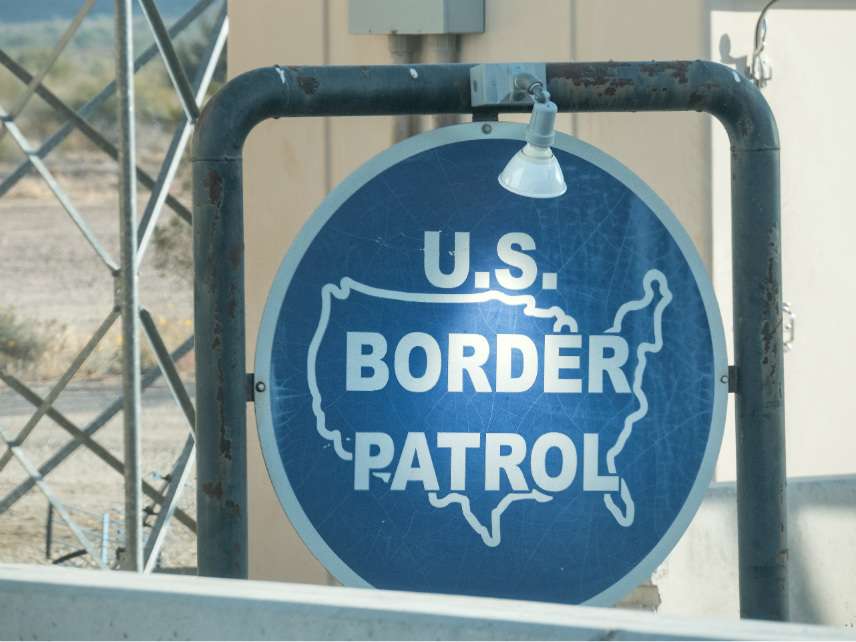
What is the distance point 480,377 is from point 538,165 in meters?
0.29

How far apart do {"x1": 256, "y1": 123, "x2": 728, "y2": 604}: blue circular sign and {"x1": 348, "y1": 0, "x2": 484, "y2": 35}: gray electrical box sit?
165 cm

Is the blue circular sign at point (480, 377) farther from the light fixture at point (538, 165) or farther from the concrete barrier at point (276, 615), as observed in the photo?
the concrete barrier at point (276, 615)

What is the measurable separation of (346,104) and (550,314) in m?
0.38

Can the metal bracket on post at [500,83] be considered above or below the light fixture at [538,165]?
above

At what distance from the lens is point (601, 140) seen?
12.4 ft

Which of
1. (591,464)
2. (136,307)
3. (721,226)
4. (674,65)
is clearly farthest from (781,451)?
(136,307)

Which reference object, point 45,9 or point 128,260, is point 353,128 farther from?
point 45,9

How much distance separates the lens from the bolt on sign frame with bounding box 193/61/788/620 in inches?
83.8

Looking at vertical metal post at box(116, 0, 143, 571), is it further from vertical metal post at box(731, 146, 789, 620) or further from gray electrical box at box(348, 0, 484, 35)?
vertical metal post at box(731, 146, 789, 620)

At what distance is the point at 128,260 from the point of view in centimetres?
520

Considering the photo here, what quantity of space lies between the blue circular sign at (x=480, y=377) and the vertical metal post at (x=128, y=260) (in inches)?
120

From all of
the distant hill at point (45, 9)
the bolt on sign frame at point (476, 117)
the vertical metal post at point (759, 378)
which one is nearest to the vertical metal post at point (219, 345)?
the bolt on sign frame at point (476, 117)

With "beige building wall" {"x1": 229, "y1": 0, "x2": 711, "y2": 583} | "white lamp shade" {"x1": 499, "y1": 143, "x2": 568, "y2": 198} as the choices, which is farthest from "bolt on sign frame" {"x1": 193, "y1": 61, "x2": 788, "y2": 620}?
"beige building wall" {"x1": 229, "y1": 0, "x2": 711, "y2": 583}

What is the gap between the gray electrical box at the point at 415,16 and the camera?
3775mm
